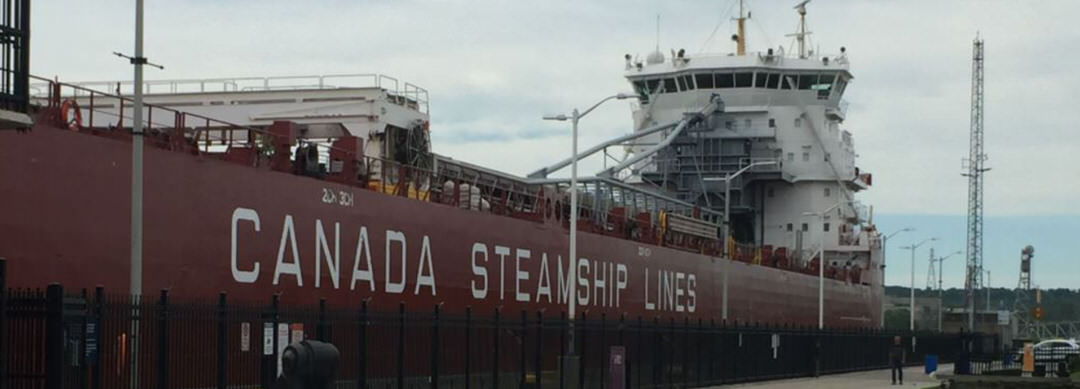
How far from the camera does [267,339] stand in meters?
24.3

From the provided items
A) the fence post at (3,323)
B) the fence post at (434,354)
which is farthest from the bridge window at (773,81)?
the fence post at (3,323)

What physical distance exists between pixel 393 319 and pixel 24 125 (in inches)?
476

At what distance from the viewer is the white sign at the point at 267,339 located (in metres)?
23.8

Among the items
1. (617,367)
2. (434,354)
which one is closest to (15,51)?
(434,354)

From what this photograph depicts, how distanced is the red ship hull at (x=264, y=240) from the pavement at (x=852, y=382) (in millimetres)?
6177

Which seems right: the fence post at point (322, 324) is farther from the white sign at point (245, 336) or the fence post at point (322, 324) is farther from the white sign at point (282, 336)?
the white sign at point (245, 336)

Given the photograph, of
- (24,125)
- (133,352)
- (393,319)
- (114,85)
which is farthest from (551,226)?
(24,125)

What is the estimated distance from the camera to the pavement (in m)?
45.1

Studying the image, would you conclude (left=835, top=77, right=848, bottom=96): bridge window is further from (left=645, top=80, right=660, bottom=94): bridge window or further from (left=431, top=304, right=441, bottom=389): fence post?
(left=431, top=304, right=441, bottom=389): fence post

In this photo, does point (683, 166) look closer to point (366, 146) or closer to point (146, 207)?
point (366, 146)

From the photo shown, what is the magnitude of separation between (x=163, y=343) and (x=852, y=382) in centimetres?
3151

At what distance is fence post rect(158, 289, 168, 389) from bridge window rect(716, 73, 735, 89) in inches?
2126

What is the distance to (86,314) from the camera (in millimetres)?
19109

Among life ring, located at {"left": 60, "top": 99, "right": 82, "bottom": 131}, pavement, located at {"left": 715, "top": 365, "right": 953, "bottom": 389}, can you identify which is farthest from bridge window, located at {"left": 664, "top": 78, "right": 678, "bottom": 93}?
life ring, located at {"left": 60, "top": 99, "right": 82, "bottom": 131}
